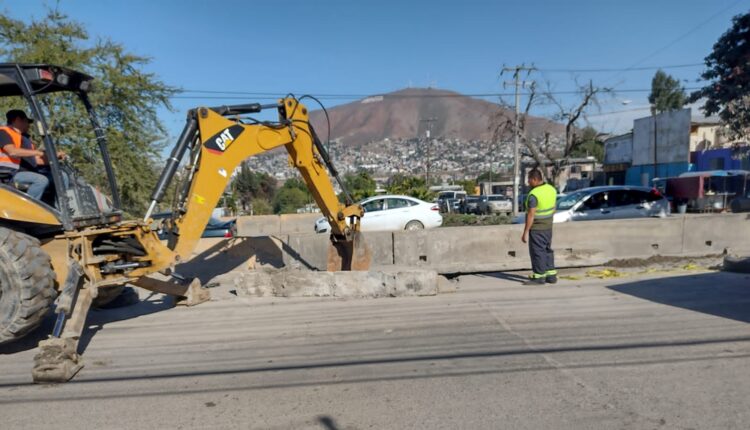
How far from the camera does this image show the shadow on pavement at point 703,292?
6.28 m

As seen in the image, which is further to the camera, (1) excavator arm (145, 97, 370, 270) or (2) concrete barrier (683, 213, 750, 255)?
(2) concrete barrier (683, 213, 750, 255)

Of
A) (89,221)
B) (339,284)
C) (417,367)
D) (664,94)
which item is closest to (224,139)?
(89,221)

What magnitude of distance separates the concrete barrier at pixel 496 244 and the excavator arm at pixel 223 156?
2.02 m

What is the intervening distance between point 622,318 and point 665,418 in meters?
2.66

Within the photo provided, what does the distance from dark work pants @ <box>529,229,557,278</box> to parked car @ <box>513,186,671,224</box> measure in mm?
4826

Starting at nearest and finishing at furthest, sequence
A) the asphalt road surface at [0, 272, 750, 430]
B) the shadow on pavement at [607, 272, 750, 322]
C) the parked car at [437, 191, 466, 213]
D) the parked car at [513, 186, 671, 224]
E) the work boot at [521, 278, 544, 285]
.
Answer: the asphalt road surface at [0, 272, 750, 430]
the shadow on pavement at [607, 272, 750, 322]
the work boot at [521, 278, 544, 285]
the parked car at [513, 186, 671, 224]
the parked car at [437, 191, 466, 213]

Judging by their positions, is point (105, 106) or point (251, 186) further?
point (251, 186)

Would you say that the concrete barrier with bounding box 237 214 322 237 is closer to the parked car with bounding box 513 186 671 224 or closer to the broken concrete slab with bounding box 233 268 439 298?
the parked car with bounding box 513 186 671 224

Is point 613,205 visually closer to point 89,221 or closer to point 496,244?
point 496,244

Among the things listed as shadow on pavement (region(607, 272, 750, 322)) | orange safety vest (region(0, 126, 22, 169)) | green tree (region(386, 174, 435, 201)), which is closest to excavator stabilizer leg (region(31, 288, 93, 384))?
orange safety vest (region(0, 126, 22, 169))

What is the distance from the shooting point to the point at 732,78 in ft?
38.5

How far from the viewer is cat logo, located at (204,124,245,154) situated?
6637 mm

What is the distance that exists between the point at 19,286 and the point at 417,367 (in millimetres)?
4249

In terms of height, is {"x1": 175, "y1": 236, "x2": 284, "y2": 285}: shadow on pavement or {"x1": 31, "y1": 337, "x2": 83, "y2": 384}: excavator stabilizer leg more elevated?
{"x1": 175, "y1": 236, "x2": 284, "y2": 285}: shadow on pavement
